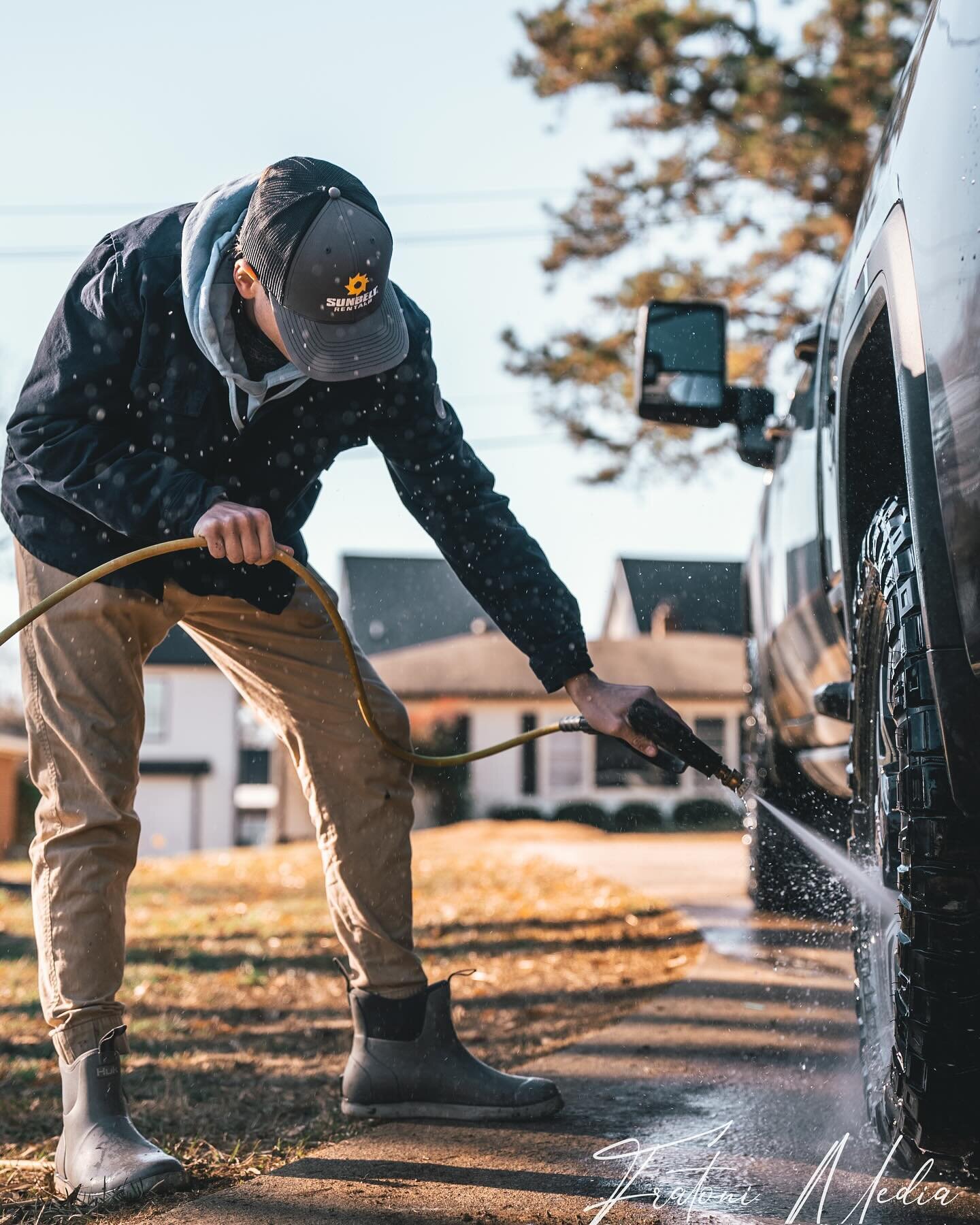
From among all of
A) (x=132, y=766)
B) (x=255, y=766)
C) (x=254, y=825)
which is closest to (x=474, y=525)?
(x=132, y=766)

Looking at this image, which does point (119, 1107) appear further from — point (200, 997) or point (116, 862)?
point (200, 997)

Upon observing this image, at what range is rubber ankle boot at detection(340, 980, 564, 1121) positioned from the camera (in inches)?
104

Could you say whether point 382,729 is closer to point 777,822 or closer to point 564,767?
point 777,822

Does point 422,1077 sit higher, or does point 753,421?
point 753,421

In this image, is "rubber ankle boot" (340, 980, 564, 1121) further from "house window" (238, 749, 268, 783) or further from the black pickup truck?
"house window" (238, 749, 268, 783)

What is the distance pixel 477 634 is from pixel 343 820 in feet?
93.3

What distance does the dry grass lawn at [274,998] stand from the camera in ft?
8.70

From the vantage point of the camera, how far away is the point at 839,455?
2.43 meters

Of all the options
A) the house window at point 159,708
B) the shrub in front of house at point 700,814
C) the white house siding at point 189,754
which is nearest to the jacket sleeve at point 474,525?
the shrub in front of house at point 700,814

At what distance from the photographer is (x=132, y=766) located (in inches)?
97.7

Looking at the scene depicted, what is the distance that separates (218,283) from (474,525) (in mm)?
725

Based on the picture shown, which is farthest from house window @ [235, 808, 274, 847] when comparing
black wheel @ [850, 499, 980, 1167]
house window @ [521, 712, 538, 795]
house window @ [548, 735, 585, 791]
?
black wheel @ [850, 499, 980, 1167]

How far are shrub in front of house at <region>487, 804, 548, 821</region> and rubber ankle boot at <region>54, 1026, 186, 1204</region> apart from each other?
22.9m

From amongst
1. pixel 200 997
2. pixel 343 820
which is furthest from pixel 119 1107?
pixel 200 997
